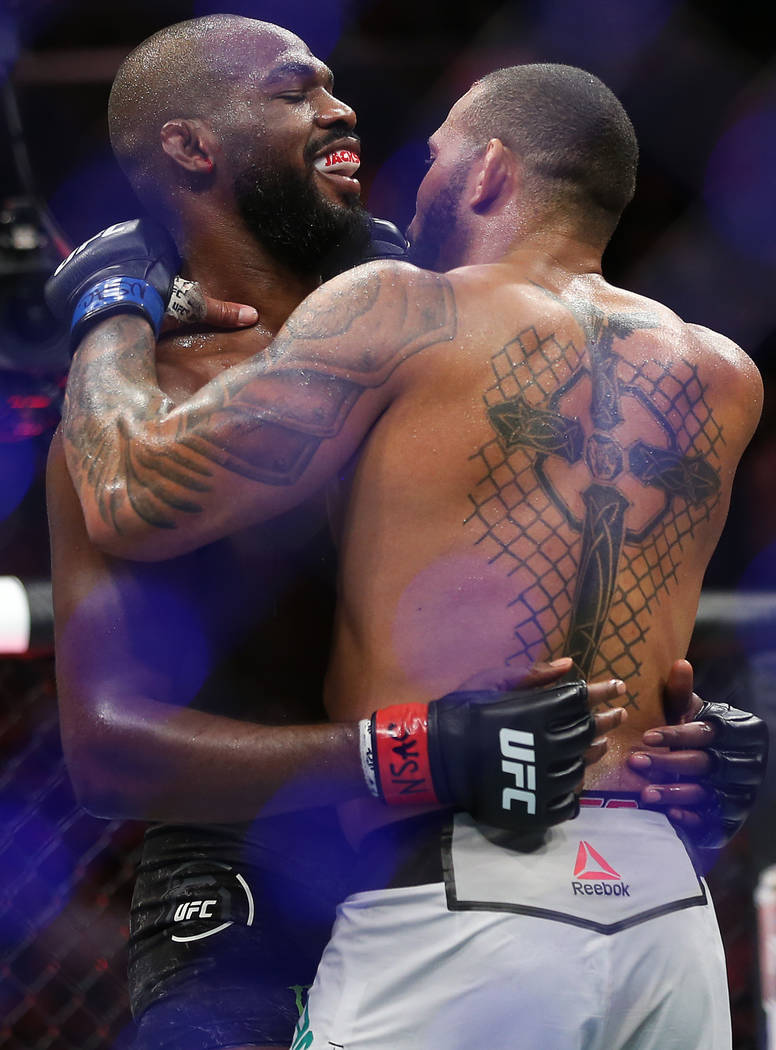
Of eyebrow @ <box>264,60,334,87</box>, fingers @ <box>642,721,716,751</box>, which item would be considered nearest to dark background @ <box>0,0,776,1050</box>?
fingers @ <box>642,721,716,751</box>

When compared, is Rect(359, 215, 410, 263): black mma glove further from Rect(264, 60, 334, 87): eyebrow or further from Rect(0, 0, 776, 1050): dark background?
Rect(0, 0, 776, 1050): dark background

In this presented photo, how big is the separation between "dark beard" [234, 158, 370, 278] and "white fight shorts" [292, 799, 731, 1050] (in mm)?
1022

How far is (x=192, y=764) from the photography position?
149cm

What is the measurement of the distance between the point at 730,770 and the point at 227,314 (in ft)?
3.29

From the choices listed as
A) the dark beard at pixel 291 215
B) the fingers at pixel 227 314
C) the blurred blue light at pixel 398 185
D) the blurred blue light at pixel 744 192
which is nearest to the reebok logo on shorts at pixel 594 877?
the fingers at pixel 227 314

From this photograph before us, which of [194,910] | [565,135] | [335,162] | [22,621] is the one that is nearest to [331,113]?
[335,162]

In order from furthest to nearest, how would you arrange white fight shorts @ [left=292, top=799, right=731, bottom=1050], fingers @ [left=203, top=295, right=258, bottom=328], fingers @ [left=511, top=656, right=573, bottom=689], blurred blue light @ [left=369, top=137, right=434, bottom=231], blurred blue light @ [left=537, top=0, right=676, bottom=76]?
blurred blue light @ [left=369, top=137, right=434, bottom=231], blurred blue light @ [left=537, top=0, right=676, bottom=76], fingers @ [left=203, top=295, right=258, bottom=328], fingers @ [left=511, top=656, right=573, bottom=689], white fight shorts @ [left=292, top=799, right=731, bottom=1050]

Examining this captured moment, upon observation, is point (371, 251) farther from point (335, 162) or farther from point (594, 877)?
point (594, 877)

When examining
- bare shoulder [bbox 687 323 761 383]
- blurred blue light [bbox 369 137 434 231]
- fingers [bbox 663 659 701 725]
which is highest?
bare shoulder [bbox 687 323 761 383]

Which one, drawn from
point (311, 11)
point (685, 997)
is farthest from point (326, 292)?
point (311, 11)

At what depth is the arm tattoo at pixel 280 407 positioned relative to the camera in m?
1.40

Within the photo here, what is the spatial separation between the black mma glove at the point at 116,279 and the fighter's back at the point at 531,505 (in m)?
0.46

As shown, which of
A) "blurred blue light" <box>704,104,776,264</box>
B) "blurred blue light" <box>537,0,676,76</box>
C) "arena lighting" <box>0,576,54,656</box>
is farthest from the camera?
"blurred blue light" <box>704,104,776,264</box>

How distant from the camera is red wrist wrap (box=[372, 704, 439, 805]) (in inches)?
51.8
